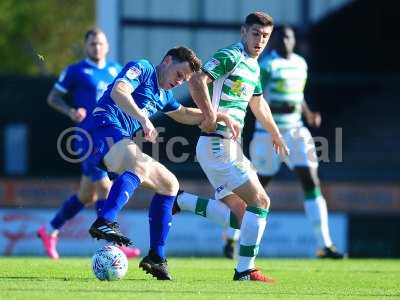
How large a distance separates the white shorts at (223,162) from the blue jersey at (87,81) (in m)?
3.46

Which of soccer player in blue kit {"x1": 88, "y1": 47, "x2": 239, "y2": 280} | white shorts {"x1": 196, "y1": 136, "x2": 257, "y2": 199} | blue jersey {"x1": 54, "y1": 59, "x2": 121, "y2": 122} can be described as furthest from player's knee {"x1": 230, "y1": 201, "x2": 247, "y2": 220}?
blue jersey {"x1": 54, "y1": 59, "x2": 121, "y2": 122}

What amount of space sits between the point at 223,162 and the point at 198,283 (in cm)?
96

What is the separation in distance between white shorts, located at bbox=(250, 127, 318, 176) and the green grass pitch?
59.4 inches

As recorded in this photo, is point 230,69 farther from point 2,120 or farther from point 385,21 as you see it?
point 385,21

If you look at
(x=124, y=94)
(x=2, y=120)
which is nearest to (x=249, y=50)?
(x=124, y=94)

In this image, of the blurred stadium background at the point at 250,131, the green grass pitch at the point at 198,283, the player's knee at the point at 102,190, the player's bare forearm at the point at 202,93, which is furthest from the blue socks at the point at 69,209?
the player's bare forearm at the point at 202,93

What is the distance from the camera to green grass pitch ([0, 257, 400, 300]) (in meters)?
7.75

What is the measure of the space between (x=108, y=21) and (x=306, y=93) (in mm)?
3995

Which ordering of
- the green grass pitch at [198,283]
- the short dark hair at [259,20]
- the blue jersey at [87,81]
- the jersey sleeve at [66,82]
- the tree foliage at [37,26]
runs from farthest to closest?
1. the tree foliage at [37,26]
2. the jersey sleeve at [66,82]
3. the blue jersey at [87,81]
4. the short dark hair at [259,20]
5. the green grass pitch at [198,283]

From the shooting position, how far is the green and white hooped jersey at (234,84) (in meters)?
8.98

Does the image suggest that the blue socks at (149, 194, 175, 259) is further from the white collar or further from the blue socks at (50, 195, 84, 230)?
the white collar

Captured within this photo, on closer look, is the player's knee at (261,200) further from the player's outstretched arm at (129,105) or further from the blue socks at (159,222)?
the player's outstretched arm at (129,105)

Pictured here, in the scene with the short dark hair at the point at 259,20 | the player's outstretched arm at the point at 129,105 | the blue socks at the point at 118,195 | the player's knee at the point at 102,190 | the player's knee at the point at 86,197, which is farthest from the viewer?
the player's knee at the point at 86,197

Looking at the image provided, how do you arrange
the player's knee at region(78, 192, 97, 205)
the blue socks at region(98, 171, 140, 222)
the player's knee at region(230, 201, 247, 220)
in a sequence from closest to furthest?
1. the blue socks at region(98, 171, 140, 222)
2. the player's knee at region(230, 201, 247, 220)
3. the player's knee at region(78, 192, 97, 205)
